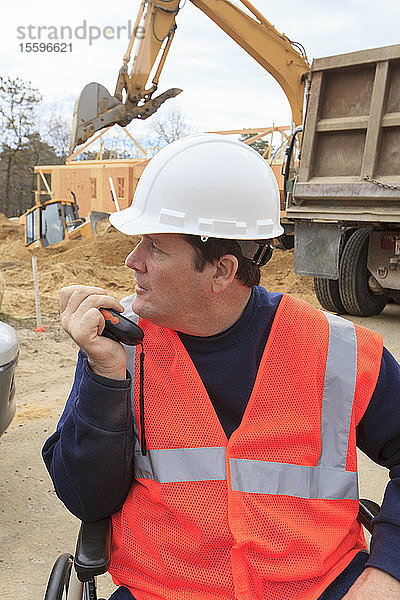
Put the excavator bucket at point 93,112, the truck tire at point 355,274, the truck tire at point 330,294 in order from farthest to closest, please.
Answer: the excavator bucket at point 93,112, the truck tire at point 330,294, the truck tire at point 355,274

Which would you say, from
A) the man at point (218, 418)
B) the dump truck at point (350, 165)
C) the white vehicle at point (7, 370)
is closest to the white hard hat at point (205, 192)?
the man at point (218, 418)

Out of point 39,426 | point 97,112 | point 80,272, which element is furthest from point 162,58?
point 39,426

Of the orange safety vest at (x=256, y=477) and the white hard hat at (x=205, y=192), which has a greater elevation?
the white hard hat at (x=205, y=192)

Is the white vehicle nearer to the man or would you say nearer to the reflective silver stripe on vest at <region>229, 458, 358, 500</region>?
the man

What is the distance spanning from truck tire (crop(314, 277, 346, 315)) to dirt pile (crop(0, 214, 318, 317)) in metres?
1.94

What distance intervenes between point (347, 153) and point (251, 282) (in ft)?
17.2

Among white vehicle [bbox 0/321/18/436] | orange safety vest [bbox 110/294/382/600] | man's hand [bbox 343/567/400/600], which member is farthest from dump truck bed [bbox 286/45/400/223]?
man's hand [bbox 343/567/400/600]

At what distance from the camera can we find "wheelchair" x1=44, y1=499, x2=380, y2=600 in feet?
5.20

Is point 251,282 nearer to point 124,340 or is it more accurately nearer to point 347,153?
point 124,340

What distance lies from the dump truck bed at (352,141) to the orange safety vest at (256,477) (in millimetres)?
4846

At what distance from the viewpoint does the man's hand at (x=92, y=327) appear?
5.16 ft

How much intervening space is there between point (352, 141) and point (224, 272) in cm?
535

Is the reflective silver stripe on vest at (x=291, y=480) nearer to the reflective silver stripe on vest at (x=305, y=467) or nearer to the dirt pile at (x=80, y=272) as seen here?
the reflective silver stripe on vest at (x=305, y=467)

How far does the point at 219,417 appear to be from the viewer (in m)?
1.73
